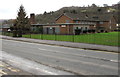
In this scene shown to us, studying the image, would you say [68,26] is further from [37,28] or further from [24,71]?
[24,71]

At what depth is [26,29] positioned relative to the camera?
54.4 metres

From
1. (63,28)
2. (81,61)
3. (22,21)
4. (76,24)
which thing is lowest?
(81,61)

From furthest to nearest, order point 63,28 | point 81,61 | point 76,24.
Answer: point 76,24, point 63,28, point 81,61

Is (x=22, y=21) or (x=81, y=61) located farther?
(x=22, y=21)

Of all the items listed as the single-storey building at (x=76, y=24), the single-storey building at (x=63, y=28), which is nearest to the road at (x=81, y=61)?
the single-storey building at (x=76, y=24)

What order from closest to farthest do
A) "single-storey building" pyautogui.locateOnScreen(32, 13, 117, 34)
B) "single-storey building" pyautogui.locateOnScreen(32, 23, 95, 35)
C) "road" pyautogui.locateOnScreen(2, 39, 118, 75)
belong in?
"road" pyautogui.locateOnScreen(2, 39, 118, 75) < "single-storey building" pyautogui.locateOnScreen(32, 23, 95, 35) < "single-storey building" pyautogui.locateOnScreen(32, 13, 117, 34)

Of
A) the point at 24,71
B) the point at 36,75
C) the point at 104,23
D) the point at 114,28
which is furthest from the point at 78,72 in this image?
the point at 114,28

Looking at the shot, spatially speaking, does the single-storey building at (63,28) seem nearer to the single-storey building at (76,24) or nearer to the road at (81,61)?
the single-storey building at (76,24)

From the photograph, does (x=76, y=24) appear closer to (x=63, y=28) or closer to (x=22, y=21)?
(x=63, y=28)

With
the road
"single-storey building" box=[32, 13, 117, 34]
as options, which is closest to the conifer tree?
"single-storey building" box=[32, 13, 117, 34]

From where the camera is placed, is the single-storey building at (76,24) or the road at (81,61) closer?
the road at (81,61)

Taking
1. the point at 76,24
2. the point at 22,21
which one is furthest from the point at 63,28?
the point at 22,21

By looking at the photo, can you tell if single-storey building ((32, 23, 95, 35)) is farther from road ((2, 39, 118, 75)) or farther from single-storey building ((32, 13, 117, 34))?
road ((2, 39, 118, 75))

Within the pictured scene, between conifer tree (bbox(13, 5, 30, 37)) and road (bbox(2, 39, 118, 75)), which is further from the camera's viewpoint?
conifer tree (bbox(13, 5, 30, 37))
